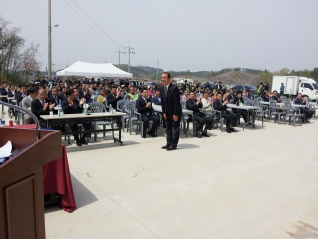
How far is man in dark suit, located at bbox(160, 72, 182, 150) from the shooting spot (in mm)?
6910

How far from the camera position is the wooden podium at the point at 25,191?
1.58 m

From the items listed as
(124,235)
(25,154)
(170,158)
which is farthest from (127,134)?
(25,154)

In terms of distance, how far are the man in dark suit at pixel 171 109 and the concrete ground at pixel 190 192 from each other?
353mm

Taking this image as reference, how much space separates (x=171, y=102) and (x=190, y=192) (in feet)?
9.90

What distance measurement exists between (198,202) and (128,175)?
4.87 feet

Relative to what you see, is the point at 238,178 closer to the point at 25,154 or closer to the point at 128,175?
the point at 128,175

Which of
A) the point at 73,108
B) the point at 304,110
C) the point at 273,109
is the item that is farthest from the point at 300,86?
the point at 73,108

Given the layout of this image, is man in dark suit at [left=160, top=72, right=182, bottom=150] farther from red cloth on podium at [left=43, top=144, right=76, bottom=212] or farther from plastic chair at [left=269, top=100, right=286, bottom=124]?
plastic chair at [left=269, top=100, right=286, bottom=124]

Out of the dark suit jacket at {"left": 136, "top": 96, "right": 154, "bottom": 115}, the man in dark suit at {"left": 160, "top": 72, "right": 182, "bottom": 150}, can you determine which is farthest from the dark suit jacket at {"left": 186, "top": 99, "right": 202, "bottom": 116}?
the man in dark suit at {"left": 160, "top": 72, "right": 182, "bottom": 150}

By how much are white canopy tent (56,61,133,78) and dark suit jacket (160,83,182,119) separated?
15789 mm

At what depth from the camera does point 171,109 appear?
704 centimetres

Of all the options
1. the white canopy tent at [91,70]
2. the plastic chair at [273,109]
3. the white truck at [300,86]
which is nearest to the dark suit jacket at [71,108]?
the plastic chair at [273,109]

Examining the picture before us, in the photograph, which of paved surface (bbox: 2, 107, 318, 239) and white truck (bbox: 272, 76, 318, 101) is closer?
paved surface (bbox: 2, 107, 318, 239)

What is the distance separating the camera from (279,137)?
358 inches
